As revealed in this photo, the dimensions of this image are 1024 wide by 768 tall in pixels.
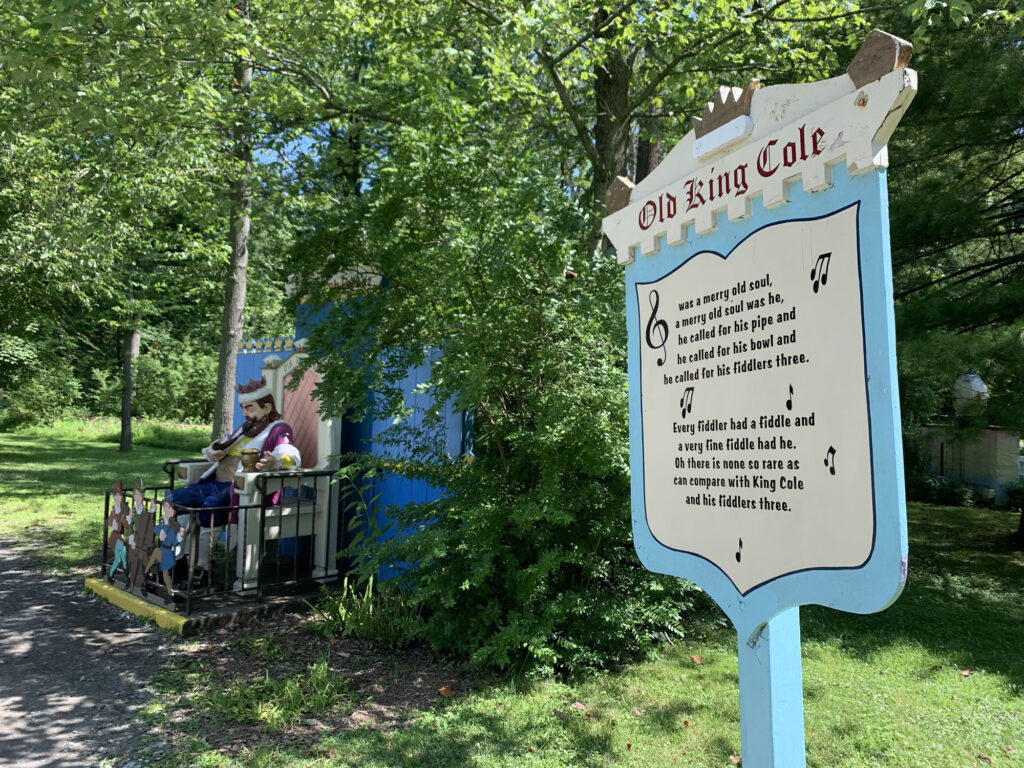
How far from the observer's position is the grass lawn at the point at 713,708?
3.70 meters

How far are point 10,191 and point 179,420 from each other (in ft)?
61.8

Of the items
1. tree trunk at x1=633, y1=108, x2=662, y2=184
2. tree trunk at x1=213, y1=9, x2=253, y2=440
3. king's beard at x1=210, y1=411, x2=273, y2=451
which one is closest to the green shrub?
tree trunk at x1=633, y1=108, x2=662, y2=184

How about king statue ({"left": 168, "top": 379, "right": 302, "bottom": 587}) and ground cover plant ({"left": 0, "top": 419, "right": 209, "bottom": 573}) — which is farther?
ground cover plant ({"left": 0, "top": 419, "right": 209, "bottom": 573})

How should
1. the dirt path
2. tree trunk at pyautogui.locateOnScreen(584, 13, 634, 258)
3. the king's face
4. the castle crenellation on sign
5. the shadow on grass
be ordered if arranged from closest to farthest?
the castle crenellation on sign
the dirt path
the shadow on grass
the king's face
tree trunk at pyautogui.locateOnScreen(584, 13, 634, 258)

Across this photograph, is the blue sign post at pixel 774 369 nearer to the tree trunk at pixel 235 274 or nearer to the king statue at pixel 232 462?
the king statue at pixel 232 462

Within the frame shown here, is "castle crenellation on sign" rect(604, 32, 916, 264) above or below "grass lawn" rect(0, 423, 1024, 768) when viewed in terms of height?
above

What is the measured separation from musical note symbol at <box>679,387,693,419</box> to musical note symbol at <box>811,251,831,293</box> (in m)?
0.61

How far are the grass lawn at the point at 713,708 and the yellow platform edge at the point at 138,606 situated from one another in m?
0.67

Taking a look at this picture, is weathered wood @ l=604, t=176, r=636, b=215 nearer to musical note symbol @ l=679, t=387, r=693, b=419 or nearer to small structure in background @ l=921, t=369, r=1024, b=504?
musical note symbol @ l=679, t=387, r=693, b=419

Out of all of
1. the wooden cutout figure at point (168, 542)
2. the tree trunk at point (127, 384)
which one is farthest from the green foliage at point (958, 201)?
A: the tree trunk at point (127, 384)

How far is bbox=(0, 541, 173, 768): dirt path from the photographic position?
3.88m

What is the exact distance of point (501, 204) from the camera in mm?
5031

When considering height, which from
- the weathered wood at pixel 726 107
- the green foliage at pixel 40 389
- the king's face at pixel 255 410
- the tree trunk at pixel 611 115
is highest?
the tree trunk at pixel 611 115

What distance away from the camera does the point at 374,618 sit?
544cm
